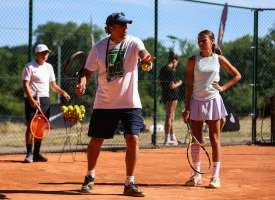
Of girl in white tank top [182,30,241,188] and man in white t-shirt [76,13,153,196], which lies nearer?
man in white t-shirt [76,13,153,196]

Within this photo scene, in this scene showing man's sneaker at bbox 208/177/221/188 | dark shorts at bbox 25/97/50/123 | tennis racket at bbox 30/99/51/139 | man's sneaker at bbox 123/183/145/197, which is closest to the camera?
man's sneaker at bbox 123/183/145/197

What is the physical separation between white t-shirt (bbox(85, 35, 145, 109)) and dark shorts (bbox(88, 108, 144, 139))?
2.3 inches

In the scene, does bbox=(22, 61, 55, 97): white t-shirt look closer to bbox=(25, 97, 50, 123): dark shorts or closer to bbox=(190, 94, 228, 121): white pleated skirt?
bbox=(25, 97, 50, 123): dark shorts

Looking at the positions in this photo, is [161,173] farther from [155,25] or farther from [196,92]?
[155,25]

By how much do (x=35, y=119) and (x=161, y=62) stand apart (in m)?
8.94

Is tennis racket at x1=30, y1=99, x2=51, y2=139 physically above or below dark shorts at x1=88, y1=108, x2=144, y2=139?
below

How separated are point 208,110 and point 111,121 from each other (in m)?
1.24

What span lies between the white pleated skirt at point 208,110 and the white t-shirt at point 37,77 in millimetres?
3674

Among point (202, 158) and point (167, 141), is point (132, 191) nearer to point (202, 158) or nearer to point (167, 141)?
point (202, 158)

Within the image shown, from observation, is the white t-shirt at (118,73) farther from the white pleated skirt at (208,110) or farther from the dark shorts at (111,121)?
the white pleated skirt at (208,110)

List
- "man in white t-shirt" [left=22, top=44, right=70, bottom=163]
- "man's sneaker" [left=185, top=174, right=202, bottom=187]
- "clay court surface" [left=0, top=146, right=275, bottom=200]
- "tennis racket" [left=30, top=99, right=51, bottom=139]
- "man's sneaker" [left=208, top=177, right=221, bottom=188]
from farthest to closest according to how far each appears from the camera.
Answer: "man in white t-shirt" [left=22, top=44, right=70, bottom=163] < "tennis racket" [left=30, top=99, right=51, bottom=139] < "man's sneaker" [left=185, top=174, right=202, bottom=187] < "man's sneaker" [left=208, top=177, right=221, bottom=188] < "clay court surface" [left=0, top=146, right=275, bottom=200]

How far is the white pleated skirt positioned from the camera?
8.41m

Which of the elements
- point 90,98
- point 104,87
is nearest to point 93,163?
point 104,87

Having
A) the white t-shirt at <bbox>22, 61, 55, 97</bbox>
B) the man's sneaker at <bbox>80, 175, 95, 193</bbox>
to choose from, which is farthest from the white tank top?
the white t-shirt at <bbox>22, 61, 55, 97</bbox>
